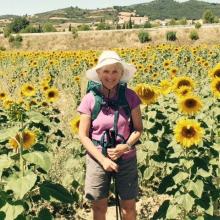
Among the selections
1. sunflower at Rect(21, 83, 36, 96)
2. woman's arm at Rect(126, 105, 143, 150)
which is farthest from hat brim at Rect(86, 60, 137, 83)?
sunflower at Rect(21, 83, 36, 96)

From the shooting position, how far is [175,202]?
431 cm

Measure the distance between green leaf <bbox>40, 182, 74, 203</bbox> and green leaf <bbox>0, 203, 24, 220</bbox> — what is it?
0.78 ft

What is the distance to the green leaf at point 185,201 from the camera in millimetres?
4059

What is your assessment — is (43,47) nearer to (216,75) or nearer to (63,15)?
(216,75)

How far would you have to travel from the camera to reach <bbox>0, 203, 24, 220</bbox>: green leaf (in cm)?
312

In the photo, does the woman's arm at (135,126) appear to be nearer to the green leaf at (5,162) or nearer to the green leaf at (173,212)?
the green leaf at (173,212)

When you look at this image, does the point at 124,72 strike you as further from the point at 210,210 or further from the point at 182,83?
the point at 182,83

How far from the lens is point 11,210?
10.4ft

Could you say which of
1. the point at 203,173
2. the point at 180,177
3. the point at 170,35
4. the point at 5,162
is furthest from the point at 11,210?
the point at 170,35

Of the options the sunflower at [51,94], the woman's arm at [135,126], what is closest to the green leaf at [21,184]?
the woman's arm at [135,126]

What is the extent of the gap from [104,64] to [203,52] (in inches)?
530

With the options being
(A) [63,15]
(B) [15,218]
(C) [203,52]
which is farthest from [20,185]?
→ (A) [63,15]

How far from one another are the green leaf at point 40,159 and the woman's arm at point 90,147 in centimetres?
54

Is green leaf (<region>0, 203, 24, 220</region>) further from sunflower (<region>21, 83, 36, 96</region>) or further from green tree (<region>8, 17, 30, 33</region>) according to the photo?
green tree (<region>8, 17, 30, 33</region>)
